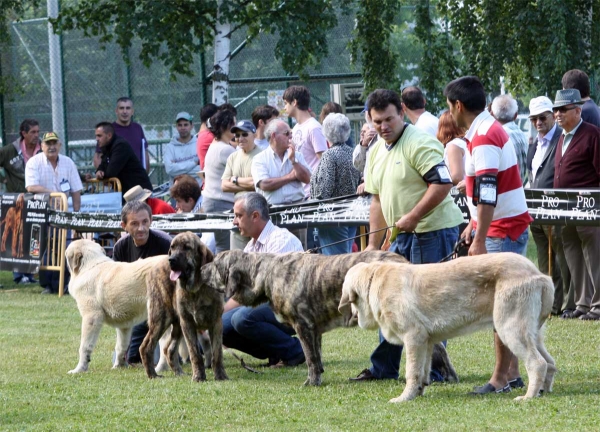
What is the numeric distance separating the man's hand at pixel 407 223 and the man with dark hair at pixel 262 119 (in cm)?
452

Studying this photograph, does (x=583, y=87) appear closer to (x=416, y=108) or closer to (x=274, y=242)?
(x=416, y=108)

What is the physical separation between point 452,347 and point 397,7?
9.17 metres

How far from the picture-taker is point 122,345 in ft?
27.9

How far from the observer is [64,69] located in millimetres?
17922

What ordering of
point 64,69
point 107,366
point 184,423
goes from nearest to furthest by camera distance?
point 184,423
point 107,366
point 64,69

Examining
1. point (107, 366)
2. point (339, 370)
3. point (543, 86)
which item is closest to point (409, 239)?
point (339, 370)

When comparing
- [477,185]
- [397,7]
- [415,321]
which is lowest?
[415,321]

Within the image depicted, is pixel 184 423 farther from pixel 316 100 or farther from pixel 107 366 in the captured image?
pixel 316 100

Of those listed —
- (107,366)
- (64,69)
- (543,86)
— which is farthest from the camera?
(64,69)

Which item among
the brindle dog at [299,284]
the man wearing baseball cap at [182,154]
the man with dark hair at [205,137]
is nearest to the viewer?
the brindle dog at [299,284]

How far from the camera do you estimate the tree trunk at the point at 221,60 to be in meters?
16.0

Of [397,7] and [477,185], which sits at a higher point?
[397,7]

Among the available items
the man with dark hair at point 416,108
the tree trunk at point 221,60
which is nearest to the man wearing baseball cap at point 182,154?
the tree trunk at point 221,60

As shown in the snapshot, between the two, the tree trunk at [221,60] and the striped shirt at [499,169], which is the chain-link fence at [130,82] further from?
the striped shirt at [499,169]
